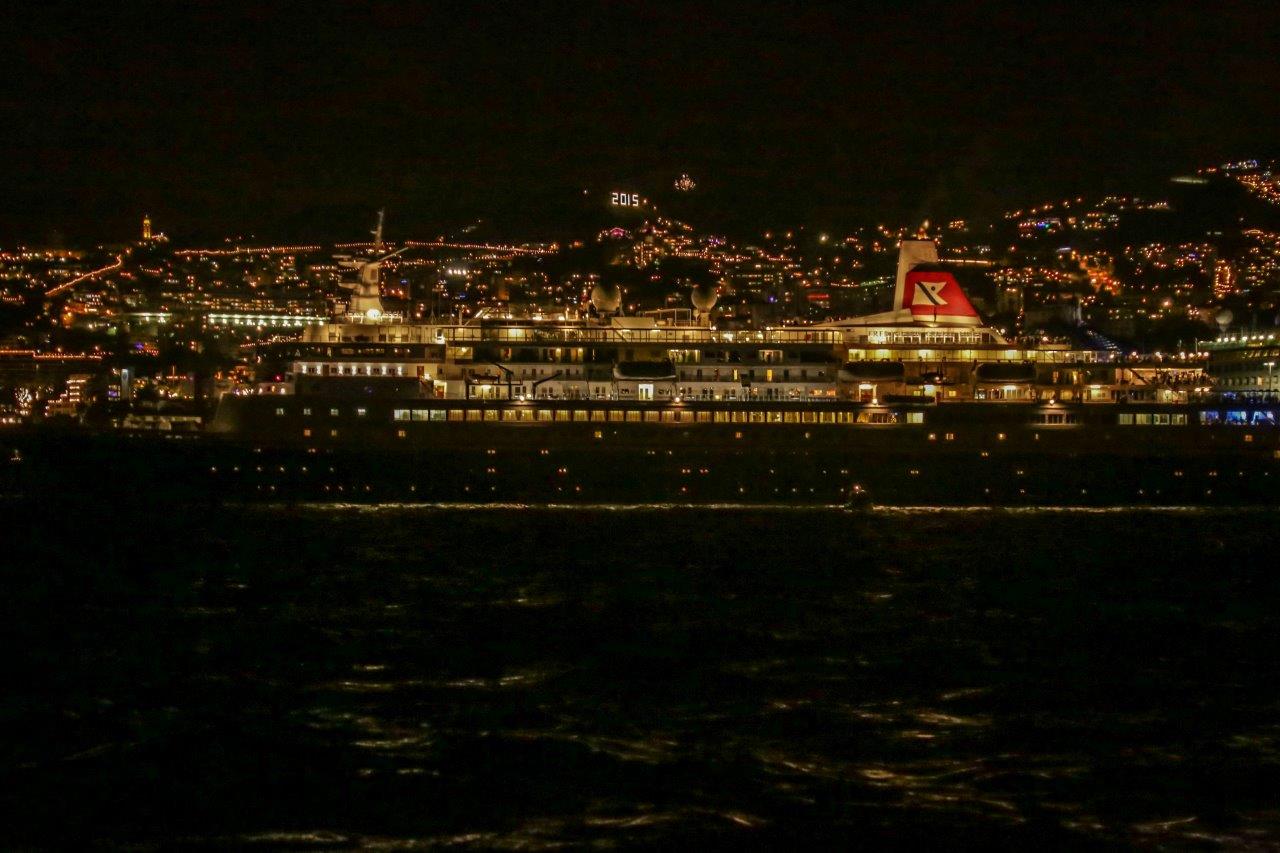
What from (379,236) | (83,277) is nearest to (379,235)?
(379,236)

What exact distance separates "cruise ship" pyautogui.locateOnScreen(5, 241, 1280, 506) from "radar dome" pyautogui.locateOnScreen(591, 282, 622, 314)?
0.25 feet

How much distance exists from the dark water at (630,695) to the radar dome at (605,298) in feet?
66.3

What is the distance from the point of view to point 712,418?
41.4 m

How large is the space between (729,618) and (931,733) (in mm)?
6450

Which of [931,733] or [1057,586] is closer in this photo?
[931,733]

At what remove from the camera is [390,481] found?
3750 centimetres

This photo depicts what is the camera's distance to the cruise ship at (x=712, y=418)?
1517 inches

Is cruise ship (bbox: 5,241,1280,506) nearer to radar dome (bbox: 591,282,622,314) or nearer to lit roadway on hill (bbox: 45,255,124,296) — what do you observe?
radar dome (bbox: 591,282,622,314)

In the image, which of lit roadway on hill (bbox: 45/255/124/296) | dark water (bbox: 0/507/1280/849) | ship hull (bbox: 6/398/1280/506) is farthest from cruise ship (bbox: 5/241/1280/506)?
lit roadway on hill (bbox: 45/255/124/296)

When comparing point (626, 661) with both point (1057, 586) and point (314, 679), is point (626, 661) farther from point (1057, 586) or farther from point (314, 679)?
point (1057, 586)

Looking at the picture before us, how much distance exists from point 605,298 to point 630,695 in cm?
3263

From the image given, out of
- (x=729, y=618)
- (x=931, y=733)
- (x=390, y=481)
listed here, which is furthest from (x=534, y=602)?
(x=390, y=481)

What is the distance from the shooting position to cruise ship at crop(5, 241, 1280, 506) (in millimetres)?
38531

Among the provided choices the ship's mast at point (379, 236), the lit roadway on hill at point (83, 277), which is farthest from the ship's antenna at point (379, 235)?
the lit roadway on hill at point (83, 277)
